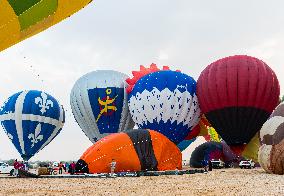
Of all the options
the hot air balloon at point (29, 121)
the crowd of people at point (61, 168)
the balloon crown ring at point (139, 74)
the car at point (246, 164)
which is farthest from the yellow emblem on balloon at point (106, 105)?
the car at point (246, 164)

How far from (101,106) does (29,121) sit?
6149 mm

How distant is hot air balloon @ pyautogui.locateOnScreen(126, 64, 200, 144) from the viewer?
3055cm

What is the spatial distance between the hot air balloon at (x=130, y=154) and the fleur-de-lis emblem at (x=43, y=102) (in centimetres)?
1589

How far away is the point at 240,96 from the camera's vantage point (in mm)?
28703

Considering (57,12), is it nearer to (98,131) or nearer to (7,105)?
(98,131)

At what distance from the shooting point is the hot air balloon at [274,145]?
18875 mm

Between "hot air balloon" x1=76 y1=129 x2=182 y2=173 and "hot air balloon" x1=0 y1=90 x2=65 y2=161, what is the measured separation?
1526 centimetres

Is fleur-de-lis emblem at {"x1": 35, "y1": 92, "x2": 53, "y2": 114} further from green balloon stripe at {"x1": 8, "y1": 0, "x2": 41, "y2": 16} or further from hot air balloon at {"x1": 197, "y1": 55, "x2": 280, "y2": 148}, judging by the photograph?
green balloon stripe at {"x1": 8, "y1": 0, "x2": 41, "y2": 16}

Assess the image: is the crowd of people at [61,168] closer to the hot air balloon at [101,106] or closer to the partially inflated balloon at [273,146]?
the hot air balloon at [101,106]

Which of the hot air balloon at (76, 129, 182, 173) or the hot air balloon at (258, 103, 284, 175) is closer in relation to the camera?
the hot air balloon at (258, 103, 284, 175)

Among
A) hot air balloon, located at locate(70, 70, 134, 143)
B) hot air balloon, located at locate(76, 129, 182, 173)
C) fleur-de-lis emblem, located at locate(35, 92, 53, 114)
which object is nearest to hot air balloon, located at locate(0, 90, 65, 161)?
fleur-de-lis emblem, located at locate(35, 92, 53, 114)

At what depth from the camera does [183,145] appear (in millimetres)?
40875

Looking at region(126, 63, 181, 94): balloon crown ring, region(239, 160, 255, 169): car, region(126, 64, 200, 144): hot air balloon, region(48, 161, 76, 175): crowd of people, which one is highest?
region(126, 63, 181, 94): balloon crown ring

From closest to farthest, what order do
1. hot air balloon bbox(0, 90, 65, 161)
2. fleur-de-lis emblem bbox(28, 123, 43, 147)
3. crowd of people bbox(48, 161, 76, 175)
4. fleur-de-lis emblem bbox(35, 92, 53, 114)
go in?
crowd of people bbox(48, 161, 76, 175) → fleur-de-lis emblem bbox(28, 123, 43, 147) → hot air balloon bbox(0, 90, 65, 161) → fleur-de-lis emblem bbox(35, 92, 53, 114)
